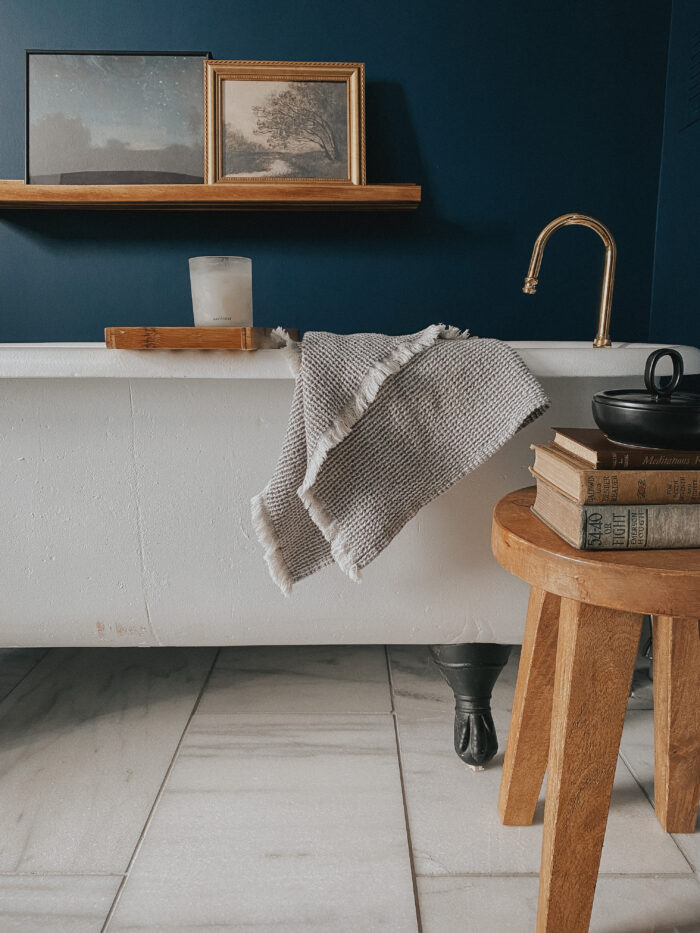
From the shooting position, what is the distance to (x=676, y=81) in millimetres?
1827

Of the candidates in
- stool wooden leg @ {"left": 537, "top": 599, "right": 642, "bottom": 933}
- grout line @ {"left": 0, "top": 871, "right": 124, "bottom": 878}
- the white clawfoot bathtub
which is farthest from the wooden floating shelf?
grout line @ {"left": 0, "top": 871, "right": 124, "bottom": 878}

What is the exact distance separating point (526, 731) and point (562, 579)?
34 cm

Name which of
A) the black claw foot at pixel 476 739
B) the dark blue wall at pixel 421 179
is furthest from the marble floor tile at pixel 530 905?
the dark blue wall at pixel 421 179

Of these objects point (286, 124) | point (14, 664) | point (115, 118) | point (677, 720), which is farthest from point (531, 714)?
point (115, 118)

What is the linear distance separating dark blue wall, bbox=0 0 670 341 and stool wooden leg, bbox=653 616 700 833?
4.05 feet

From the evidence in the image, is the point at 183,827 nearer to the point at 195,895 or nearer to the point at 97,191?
the point at 195,895

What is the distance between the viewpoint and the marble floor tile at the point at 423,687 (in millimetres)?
Answer: 1318

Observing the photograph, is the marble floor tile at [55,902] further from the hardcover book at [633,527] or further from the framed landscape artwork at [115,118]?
the framed landscape artwork at [115,118]

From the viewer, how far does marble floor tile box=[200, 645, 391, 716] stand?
4.37 ft

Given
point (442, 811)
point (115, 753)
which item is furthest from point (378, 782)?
point (115, 753)

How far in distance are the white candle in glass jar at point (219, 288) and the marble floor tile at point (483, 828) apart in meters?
0.79

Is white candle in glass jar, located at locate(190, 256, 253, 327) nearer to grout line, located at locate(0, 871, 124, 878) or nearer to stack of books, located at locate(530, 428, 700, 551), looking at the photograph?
stack of books, located at locate(530, 428, 700, 551)

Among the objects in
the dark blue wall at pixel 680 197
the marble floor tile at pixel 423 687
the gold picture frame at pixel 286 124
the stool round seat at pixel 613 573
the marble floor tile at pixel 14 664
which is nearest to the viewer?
the stool round seat at pixel 613 573

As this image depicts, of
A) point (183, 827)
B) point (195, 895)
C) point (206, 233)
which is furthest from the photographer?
point (206, 233)
